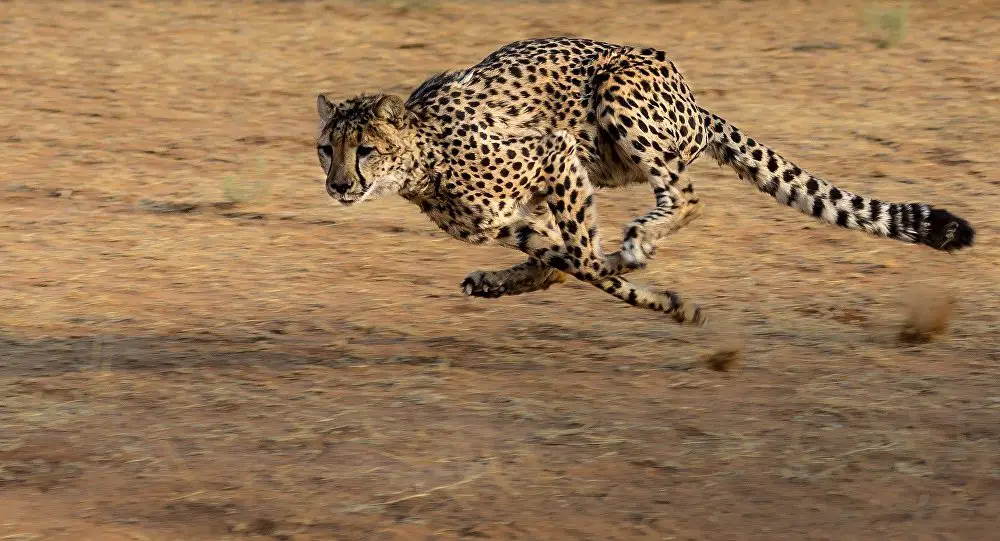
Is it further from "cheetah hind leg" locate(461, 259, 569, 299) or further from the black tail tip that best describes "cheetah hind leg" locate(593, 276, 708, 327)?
the black tail tip

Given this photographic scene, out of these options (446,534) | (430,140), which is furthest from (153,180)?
(446,534)

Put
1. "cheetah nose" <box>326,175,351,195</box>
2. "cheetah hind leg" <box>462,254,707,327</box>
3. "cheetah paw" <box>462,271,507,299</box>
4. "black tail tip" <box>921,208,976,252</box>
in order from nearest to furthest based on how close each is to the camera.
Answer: "cheetah nose" <box>326,175,351,195</box>
"cheetah hind leg" <box>462,254,707,327</box>
"black tail tip" <box>921,208,976,252</box>
"cheetah paw" <box>462,271,507,299</box>

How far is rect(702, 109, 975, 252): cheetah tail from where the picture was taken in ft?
20.3

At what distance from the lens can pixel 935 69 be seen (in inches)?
426

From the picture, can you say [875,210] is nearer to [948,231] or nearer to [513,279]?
[948,231]

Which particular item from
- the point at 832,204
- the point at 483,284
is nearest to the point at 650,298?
the point at 483,284

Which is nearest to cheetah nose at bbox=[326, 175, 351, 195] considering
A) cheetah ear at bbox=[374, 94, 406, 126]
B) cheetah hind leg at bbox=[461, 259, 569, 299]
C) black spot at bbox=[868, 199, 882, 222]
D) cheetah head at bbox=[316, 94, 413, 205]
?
cheetah head at bbox=[316, 94, 413, 205]

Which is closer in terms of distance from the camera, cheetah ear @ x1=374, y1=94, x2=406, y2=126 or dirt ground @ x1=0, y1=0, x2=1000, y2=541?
dirt ground @ x1=0, y1=0, x2=1000, y2=541

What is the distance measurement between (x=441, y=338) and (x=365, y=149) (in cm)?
107

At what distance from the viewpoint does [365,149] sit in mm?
5570

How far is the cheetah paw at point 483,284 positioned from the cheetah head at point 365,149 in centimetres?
70

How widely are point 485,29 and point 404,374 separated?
673 cm

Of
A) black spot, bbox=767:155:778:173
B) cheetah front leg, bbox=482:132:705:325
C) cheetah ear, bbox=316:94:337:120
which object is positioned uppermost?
cheetah ear, bbox=316:94:337:120

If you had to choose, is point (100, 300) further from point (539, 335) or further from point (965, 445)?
point (965, 445)
